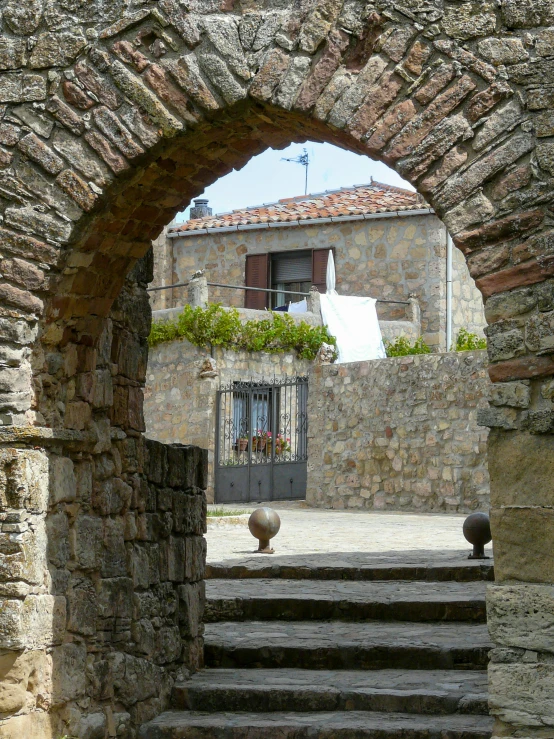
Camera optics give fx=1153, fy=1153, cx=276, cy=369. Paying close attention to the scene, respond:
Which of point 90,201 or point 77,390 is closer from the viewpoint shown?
point 90,201

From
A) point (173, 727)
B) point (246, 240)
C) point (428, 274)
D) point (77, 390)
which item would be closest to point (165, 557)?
point (173, 727)

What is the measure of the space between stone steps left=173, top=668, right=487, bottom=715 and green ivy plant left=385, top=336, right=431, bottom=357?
14.6m

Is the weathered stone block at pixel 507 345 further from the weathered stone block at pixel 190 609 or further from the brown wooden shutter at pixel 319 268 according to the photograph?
the brown wooden shutter at pixel 319 268

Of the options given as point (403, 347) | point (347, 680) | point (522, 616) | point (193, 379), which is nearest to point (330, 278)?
point (403, 347)

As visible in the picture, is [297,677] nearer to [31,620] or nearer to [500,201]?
[31,620]

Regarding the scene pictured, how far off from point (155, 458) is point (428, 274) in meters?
16.1

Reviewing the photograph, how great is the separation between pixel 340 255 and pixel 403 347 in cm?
267

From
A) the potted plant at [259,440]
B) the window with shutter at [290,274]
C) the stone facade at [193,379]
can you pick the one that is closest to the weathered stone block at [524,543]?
the potted plant at [259,440]

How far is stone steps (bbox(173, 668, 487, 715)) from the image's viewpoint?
19.1 ft

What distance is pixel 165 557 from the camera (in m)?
6.34

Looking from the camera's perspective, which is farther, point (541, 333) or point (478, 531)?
point (478, 531)

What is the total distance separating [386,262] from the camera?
22.2 metres

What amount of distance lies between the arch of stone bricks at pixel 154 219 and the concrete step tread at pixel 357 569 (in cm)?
294

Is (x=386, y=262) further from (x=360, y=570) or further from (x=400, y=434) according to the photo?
(x=360, y=570)
